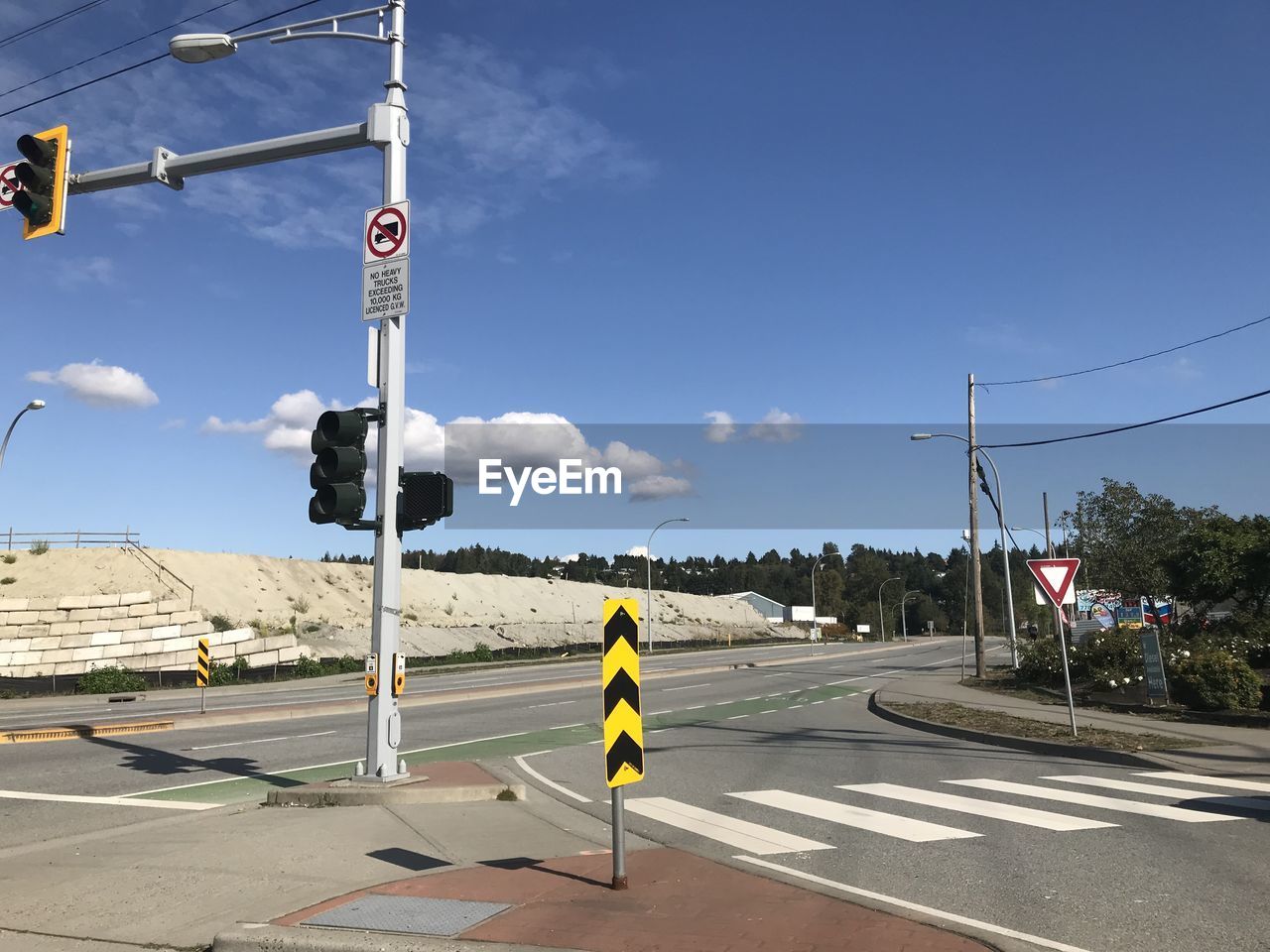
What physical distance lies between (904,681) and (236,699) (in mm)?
20604

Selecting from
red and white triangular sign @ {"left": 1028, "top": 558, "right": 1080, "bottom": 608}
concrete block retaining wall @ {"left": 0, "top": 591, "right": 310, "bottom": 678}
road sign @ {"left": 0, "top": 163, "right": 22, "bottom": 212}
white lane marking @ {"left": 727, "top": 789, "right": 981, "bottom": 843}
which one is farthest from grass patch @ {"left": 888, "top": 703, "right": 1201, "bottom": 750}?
concrete block retaining wall @ {"left": 0, "top": 591, "right": 310, "bottom": 678}

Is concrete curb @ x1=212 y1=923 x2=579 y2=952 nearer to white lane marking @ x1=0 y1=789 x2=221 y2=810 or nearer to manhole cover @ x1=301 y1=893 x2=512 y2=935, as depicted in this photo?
manhole cover @ x1=301 y1=893 x2=512 y2=935

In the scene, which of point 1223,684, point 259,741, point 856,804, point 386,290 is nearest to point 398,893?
point 856,804

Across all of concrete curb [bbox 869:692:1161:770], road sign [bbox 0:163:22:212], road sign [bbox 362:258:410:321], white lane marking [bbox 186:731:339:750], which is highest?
road sign [bbox 0:163:22:212]

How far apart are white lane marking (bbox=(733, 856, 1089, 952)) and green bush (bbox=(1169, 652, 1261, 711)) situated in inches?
596

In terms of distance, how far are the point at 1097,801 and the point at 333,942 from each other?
8.18 metres

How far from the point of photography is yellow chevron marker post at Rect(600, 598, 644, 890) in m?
6.30

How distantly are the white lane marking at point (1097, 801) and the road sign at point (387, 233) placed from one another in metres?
9.05

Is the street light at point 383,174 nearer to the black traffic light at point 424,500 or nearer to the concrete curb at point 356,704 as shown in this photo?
the black traffic light at point 424,500

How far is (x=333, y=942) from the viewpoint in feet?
17.1

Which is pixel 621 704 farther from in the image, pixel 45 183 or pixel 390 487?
pixel 45 183

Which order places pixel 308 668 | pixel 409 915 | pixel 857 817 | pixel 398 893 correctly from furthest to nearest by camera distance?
pixel 308 668
pixel 857 817
pixel 398 893
pixel 409 915

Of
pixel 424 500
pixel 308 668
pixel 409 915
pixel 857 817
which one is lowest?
pixel 308 668

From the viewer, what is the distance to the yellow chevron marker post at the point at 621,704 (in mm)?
6305
